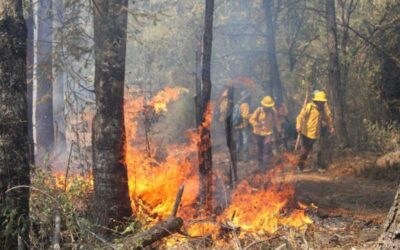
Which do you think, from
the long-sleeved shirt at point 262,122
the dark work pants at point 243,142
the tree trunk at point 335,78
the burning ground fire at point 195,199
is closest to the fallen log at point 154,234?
the burning ground fire at point 195,199

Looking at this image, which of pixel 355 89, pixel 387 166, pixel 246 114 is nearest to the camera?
pixel 387 166

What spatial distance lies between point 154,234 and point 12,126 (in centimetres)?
244

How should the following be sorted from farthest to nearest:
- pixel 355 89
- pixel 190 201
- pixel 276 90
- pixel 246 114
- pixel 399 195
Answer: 1. pixel 276 90
2. pixel 355 89
3. pixel 246 114
4. pixel 190 201
5. pixel 399 195

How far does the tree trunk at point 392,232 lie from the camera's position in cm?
381

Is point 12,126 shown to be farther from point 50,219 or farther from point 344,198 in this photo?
point 344,198

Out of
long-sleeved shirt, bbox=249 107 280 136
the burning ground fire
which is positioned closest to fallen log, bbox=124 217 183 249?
the burning ground fire

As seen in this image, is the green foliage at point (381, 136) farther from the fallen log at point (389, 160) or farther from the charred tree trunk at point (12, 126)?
the charred tree trunk at point (12, 126)

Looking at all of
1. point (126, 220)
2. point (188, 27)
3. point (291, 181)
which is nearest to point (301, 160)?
point (291, 181)

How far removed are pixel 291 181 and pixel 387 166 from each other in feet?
8.13

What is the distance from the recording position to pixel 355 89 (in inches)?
647

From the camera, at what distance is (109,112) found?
765 cm

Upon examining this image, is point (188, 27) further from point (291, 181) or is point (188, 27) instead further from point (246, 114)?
point (291, 181)

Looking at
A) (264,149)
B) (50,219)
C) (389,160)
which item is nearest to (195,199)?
(50,219)

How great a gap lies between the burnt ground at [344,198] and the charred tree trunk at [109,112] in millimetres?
2716
